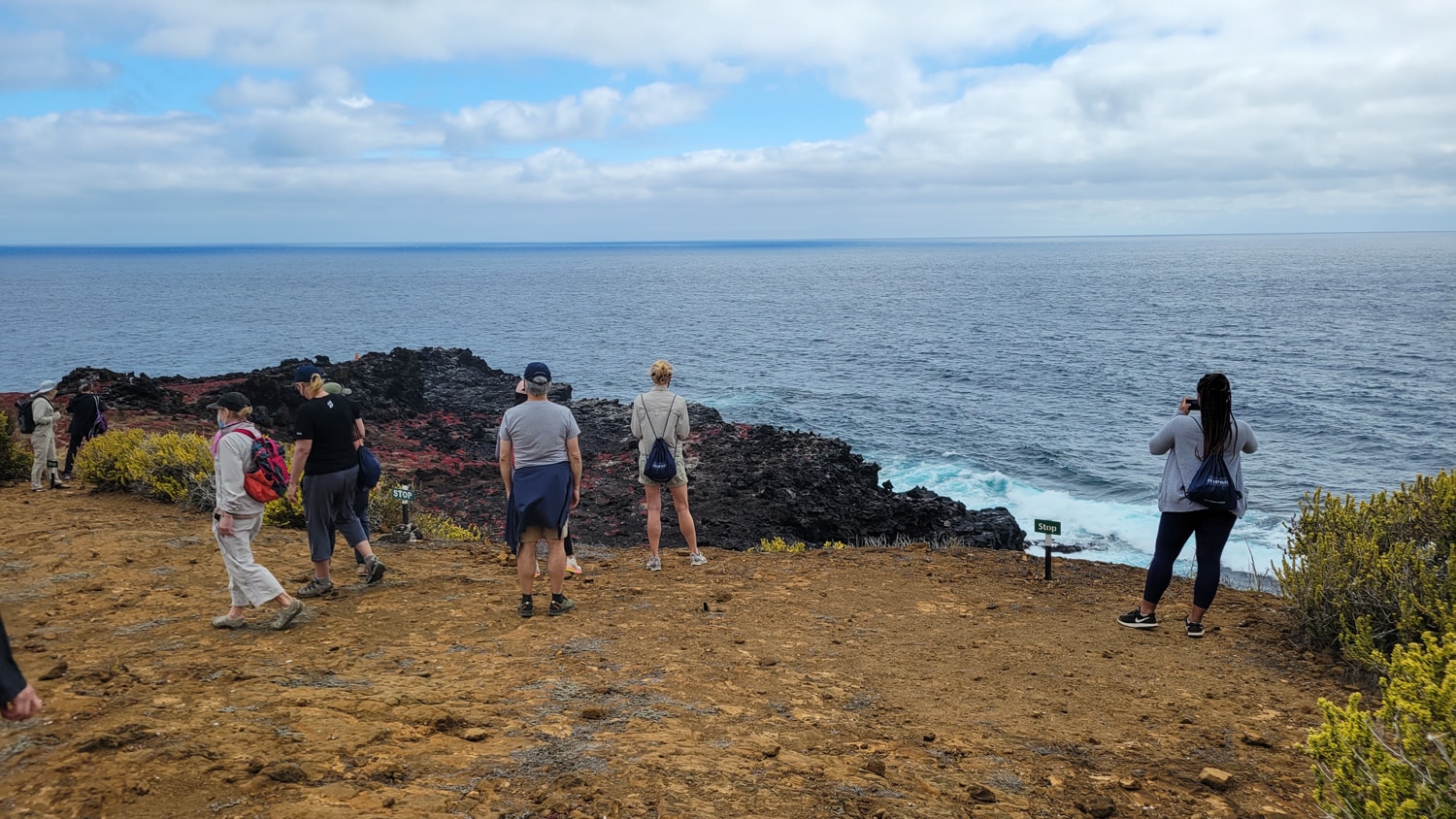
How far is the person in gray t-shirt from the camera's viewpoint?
272 inches

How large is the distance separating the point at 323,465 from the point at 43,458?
794 centimetres

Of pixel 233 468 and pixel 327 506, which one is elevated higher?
pixel 233 468

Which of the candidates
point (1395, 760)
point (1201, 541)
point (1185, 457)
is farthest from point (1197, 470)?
point (1395, 760)

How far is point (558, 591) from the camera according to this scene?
7.41 m

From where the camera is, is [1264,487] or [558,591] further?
[1264,487]

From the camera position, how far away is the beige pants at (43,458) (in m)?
12.2

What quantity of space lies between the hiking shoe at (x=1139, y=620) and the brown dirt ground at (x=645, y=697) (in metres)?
0.12

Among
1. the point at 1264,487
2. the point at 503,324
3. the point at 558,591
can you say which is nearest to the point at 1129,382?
the point at 1264,487

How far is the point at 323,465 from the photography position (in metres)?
7.36

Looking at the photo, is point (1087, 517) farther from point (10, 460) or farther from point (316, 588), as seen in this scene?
point (10, 460)

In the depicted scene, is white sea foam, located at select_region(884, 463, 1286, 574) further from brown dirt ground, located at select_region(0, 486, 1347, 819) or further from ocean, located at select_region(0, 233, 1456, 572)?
brown dirt ground, located at select_region(0, 486, 1347, 819)

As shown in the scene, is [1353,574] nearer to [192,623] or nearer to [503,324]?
[192,623]

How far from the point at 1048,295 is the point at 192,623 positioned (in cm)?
10951

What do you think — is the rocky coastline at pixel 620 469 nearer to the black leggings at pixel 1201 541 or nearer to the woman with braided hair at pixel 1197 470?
the black leggings at pixel 1201 541
